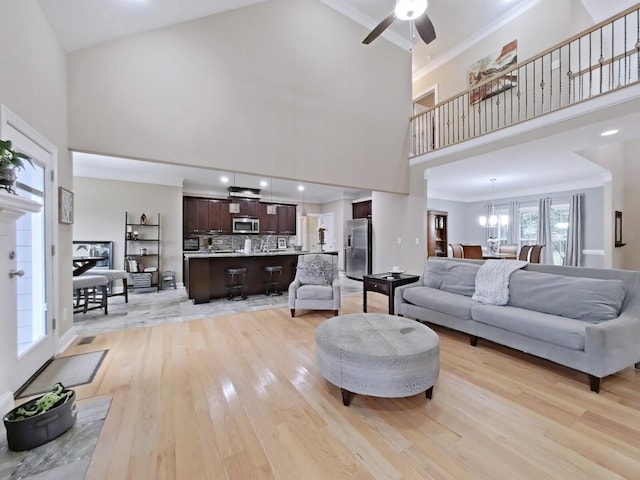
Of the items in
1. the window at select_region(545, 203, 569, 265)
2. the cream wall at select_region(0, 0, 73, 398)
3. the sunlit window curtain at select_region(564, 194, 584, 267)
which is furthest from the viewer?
the window at select_region(545, 203, 569, 265)

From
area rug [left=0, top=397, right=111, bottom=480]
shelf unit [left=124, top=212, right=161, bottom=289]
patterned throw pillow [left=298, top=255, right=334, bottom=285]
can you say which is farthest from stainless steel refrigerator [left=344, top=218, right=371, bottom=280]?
area rug [left=0, top=397, right=111, bottom=480]

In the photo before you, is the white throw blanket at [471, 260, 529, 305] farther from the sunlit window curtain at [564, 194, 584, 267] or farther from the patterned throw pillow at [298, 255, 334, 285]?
the sunlit window curtain at [564, 194, 584, 267]

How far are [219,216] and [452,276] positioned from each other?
6.35 m

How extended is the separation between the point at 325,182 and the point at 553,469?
4452mm

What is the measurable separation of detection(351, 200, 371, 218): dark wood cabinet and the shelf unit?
18.6 ft

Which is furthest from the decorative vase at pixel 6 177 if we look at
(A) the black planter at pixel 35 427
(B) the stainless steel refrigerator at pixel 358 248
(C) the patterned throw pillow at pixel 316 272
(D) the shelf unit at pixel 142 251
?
(B) the stainless steel refrigerator at pixel 358 248

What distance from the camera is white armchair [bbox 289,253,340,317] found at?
4078 millimetres

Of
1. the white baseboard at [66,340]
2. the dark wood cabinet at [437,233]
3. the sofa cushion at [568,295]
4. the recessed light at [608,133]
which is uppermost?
the recessed light at [608,133]

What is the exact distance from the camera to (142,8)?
300cm

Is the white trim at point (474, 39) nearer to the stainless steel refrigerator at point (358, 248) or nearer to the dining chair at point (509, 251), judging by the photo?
the stainless steel refrigerator at point (358, 248)

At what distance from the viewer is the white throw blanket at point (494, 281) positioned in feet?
9.91

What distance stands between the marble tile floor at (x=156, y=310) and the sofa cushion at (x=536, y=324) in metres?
3.14

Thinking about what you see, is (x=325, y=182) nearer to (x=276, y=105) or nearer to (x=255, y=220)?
(x=276, y=105)

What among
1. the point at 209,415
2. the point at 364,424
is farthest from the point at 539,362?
the point at 209,415
